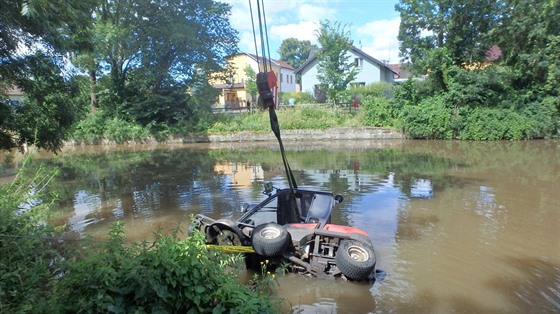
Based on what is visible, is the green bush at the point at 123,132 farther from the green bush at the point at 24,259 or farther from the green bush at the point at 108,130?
the green bush at the point at 24,259

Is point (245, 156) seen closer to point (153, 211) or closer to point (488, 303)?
point (153, 211)

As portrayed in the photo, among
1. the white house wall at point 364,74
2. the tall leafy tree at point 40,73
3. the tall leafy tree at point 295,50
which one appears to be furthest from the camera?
the tall leafy tree at point 295,50

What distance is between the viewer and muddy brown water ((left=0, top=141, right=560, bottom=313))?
5828 mm

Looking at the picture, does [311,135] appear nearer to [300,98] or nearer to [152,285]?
[300,98]

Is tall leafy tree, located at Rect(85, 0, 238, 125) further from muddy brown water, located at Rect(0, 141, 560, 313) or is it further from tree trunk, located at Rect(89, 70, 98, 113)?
muddy brown water, located at Rect(0, 141, 560, 313)

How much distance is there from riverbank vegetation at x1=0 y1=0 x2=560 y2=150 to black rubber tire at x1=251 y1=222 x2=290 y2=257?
19.0 feet

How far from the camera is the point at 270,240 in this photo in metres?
5.68

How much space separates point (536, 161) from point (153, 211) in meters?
15.8

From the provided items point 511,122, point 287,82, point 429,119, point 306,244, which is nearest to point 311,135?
point 429,119

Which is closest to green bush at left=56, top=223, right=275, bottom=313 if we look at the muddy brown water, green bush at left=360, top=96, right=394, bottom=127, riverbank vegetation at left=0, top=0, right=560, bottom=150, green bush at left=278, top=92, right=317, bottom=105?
the muddy brown water

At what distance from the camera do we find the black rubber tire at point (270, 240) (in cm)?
566

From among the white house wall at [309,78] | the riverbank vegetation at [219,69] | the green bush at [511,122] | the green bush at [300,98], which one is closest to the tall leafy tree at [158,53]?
the riverbank vegetation at [219,69]

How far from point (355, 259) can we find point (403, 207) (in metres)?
5.38

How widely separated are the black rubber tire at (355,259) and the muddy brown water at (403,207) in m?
0.40
